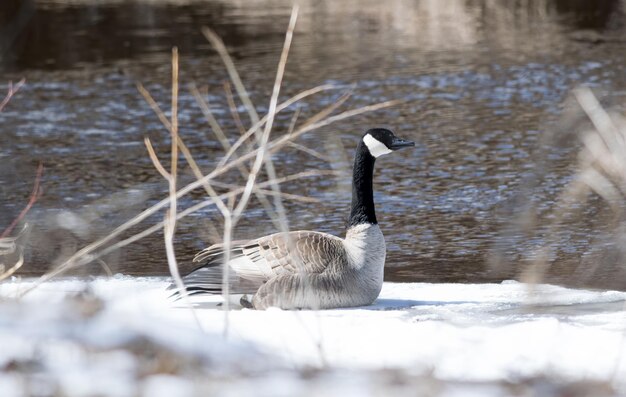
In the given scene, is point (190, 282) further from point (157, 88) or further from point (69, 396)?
point (157, 88)

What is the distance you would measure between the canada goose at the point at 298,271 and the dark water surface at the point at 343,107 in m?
0.99

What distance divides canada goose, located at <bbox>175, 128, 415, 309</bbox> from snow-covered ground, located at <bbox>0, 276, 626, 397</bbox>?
28.8 inches

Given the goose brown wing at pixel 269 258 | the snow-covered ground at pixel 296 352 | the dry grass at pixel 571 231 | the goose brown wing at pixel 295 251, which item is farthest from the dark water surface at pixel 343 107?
the snow-covered ground at pixel 296 352

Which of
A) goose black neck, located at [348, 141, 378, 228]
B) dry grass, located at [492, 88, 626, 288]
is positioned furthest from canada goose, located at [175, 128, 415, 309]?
dry grass, located at [492, 88, 626, 288]

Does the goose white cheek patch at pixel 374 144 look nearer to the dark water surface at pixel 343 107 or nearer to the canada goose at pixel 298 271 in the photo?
the canada goose at pixel 298 271

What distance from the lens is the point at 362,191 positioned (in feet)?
26.4

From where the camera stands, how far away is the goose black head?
324 inches

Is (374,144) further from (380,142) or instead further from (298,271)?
(298,271)

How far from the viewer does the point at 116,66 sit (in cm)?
2089

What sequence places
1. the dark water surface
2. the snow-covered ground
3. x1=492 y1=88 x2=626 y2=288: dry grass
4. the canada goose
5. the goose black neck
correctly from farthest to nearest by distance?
the dark water surface < x1=492 y1=88 x2=626 y2=288: dry grass < the goose black neck < the canada goose < the snow-covered ground

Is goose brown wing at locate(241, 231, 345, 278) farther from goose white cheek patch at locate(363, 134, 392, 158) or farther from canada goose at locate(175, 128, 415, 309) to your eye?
goose white cheek patch at locate(363, 134, 392, 158)

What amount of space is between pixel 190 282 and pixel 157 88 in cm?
1167

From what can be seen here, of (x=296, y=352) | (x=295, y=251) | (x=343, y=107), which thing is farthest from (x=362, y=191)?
(x=343, y=107)

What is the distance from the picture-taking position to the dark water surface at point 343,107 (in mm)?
10773
